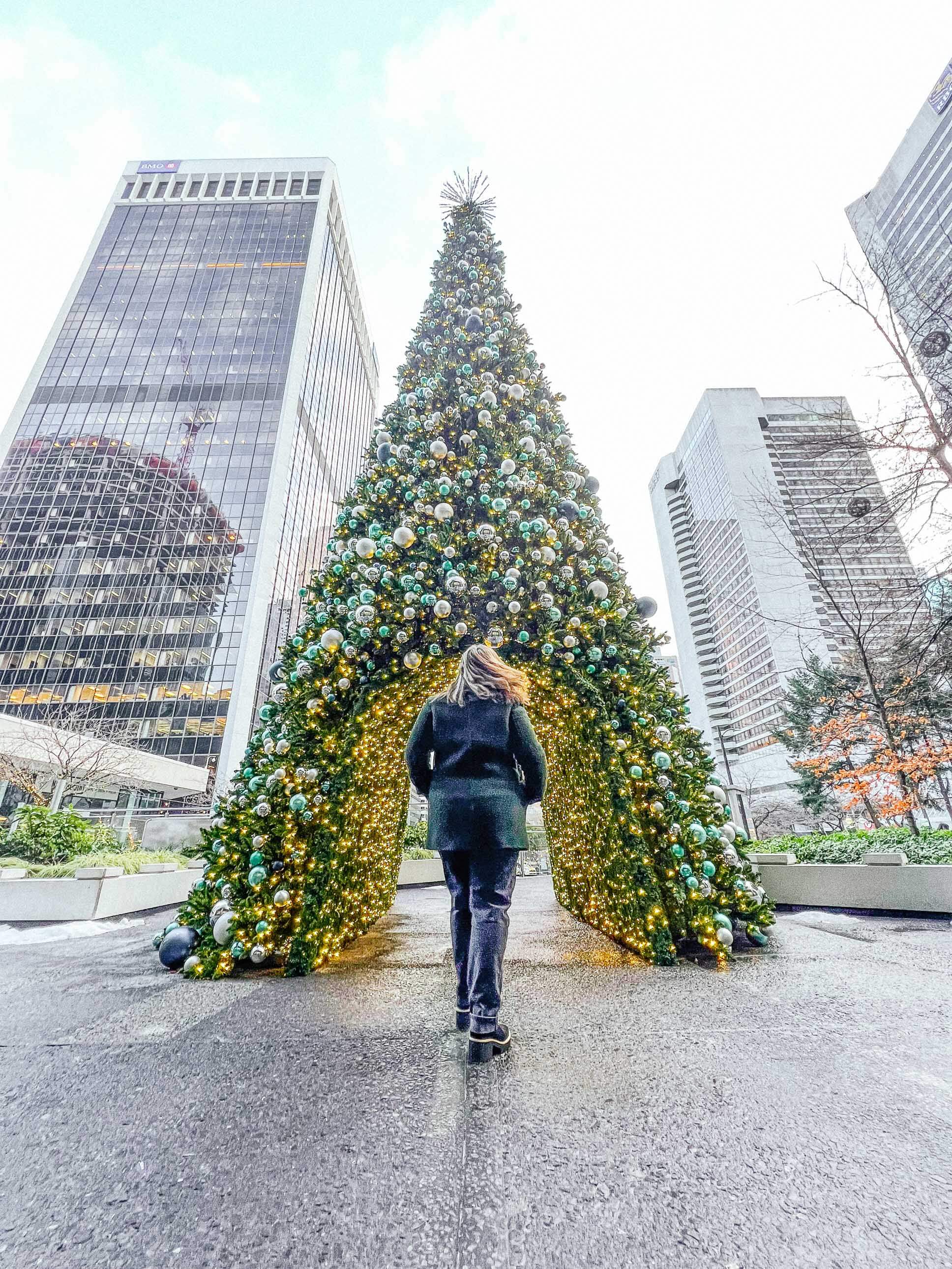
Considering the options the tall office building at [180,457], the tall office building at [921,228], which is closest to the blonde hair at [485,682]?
the tall office building at [921,228]

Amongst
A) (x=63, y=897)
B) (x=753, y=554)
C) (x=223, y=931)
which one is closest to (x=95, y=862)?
(x=63, y=897)

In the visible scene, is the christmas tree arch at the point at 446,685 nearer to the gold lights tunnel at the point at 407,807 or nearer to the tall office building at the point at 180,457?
the gold lights tunnel at the point at 407,807

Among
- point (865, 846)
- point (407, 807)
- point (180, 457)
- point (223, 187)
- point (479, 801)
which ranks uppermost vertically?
point (223, 187)

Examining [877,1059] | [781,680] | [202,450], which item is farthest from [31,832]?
[781,680]

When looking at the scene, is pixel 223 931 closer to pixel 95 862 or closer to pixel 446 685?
pixel 446 685

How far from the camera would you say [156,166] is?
81.3 m

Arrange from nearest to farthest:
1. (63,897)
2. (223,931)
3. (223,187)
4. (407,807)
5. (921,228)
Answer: (223,931)
(407,807)
(63,897)
(921,228)
(223,187)

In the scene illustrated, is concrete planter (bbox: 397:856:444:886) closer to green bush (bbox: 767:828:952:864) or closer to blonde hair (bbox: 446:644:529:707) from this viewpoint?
green bush (bbox: 767:828:952:864)

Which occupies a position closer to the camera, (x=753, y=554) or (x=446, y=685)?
(x=446, y=685)

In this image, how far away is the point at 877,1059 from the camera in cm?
186

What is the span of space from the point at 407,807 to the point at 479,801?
3.84 meters

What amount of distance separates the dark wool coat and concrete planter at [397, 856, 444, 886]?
11.3m

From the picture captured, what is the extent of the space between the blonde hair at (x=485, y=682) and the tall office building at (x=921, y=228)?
327 inches

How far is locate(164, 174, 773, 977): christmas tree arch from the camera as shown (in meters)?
3.52
